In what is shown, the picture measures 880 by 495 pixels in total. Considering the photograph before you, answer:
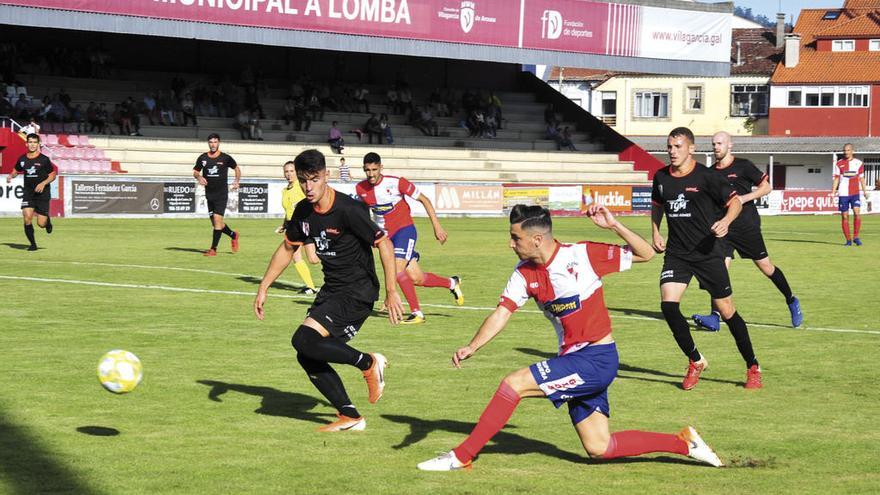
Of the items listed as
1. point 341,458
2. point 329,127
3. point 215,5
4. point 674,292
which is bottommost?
point 341,458

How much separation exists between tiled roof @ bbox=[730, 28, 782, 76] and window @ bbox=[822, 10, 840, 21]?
4176 millimetres

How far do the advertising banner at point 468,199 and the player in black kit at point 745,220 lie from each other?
87.7 ft

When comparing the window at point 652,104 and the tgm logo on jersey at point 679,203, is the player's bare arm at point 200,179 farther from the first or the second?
the window at point 652,104

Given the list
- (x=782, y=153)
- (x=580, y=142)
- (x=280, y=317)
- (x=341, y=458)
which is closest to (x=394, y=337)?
(x=280, y=317)

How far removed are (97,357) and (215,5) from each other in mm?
32717

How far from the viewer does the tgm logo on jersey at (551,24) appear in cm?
4988

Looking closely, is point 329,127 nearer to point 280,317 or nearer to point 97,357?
point 280,317

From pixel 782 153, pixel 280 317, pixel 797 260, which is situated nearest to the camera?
pixel 280 317

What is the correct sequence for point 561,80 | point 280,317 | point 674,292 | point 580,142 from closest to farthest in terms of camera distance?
1. point 674,292
2. point 280,317
3. point 580,142
4. point 561,80

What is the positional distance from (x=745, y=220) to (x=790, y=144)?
67.4 m

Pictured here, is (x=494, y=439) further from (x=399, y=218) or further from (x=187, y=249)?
(x=187, y=249)

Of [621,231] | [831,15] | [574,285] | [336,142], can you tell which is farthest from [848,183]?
[831,15]

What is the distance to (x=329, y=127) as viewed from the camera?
164 ft

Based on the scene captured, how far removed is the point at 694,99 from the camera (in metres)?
86.6
